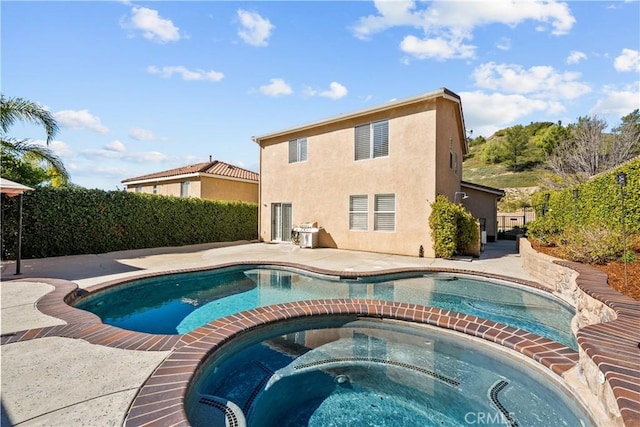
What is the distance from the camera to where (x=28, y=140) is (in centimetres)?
1326

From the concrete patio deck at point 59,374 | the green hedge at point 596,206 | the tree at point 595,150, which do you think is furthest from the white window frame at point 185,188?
the tree at point 595,150

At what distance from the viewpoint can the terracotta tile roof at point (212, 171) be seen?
22263 mm

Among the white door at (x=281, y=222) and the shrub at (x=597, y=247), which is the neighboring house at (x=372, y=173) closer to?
the white door at (x=281, y=222)

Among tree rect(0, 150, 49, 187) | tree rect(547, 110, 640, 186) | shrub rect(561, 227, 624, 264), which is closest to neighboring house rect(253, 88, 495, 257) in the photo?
shrub rect(561, 227, 624, 264)

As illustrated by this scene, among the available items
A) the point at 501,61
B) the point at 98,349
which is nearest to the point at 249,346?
the point at 98,349

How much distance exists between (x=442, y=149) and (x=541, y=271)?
704cm

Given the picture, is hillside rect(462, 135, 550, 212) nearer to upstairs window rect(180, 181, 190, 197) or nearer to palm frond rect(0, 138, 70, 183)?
upstairs window rect(180, 181, 190, 197)

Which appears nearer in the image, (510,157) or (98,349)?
(98,349)

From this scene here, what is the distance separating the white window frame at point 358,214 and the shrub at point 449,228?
10.7 ft

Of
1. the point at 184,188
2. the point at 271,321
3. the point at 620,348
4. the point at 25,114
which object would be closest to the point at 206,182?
the point at 184,188

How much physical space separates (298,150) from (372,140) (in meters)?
4.93

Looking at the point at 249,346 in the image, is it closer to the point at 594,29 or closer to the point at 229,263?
the point at 229,263

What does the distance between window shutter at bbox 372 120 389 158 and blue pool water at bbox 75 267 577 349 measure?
22.7 ft

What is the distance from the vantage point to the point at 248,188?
24.6 meters
